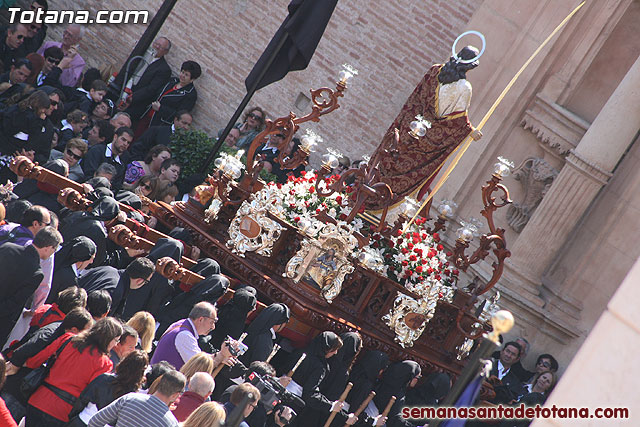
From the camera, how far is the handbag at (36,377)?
625 cm

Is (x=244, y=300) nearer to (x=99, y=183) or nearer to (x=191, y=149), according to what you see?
(x=99, y=183)

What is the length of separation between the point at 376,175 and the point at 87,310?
12.0ft

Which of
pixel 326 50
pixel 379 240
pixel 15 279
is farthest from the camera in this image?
pixel 326 50

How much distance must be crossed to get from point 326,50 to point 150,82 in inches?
109

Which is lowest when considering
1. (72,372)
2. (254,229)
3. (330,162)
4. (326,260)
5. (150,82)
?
(72,372)

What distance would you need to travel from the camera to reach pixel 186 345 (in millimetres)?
7266

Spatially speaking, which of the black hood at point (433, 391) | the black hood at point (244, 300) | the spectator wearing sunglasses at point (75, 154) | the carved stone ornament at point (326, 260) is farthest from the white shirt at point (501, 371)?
the spectator wearing sunglasses at point (75, 154)

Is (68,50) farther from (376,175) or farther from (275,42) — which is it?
(376,175)

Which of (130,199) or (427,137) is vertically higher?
(427,137)

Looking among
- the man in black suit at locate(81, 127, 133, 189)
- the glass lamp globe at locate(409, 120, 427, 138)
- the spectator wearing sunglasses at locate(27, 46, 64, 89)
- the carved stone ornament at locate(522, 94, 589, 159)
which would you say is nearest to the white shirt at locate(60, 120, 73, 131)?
the man in black suit at locate(81, 127, 133, 189)

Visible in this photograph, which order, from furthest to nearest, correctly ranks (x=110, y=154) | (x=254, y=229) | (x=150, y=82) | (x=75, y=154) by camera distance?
(x=150, y=82) → (x=110, y=154) → (x=75, y=154) → (x=254, y=229)

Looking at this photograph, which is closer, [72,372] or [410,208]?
[72,372]

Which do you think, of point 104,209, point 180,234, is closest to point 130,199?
point 180,234

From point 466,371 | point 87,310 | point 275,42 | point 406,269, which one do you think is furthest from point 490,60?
point 466,371
